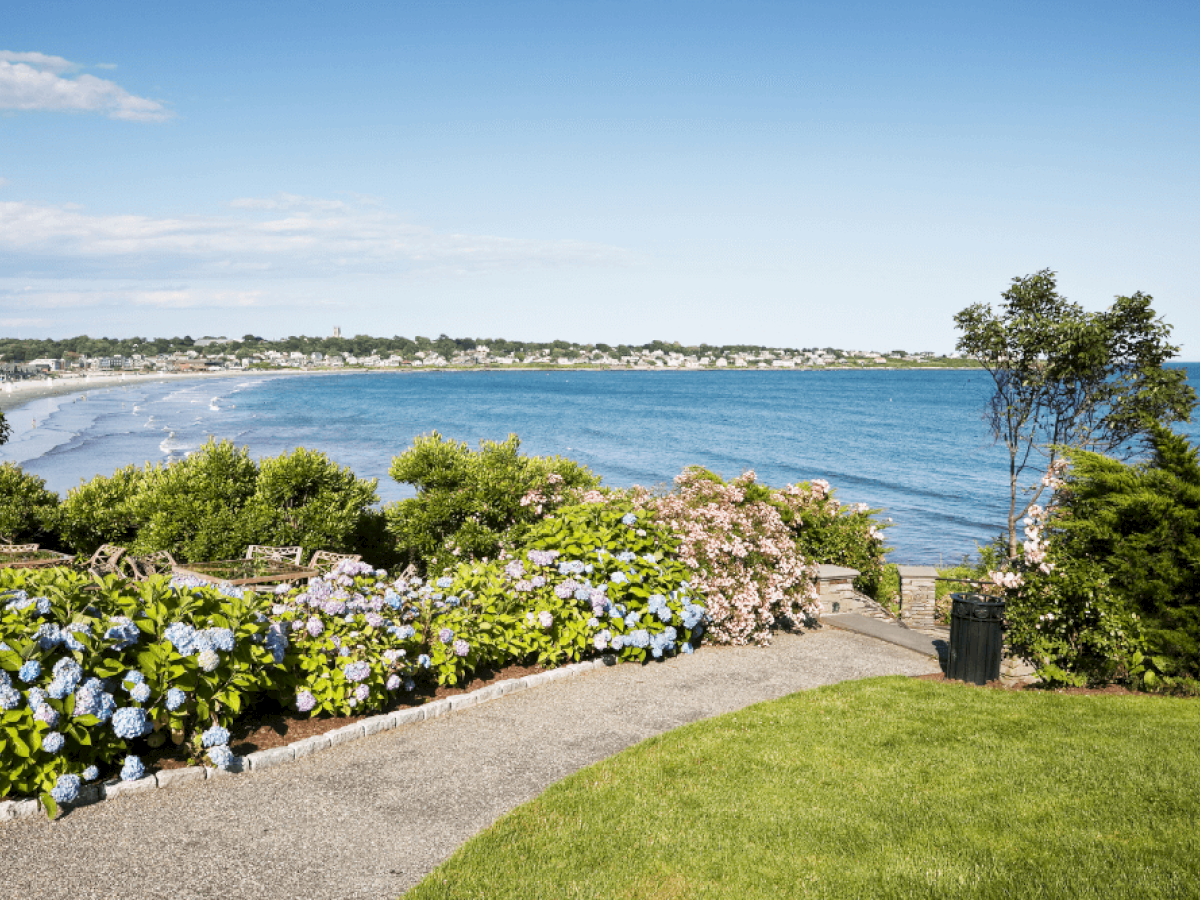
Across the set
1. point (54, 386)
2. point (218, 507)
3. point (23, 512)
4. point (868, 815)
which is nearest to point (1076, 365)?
point (868, 815)

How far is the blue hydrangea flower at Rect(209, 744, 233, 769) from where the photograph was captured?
5.24 m

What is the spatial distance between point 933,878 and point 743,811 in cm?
118

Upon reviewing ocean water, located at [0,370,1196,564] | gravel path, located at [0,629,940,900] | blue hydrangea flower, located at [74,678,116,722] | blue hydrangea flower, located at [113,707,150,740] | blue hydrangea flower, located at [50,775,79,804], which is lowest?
ocean water, located at [0,370,1196,564]

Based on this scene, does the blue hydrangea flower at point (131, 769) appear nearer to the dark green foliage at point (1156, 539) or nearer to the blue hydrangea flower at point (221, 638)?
the blue hydrangea flower at point (221, 638)

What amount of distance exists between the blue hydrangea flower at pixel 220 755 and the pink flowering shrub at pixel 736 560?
530cm

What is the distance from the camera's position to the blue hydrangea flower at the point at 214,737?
206 inches

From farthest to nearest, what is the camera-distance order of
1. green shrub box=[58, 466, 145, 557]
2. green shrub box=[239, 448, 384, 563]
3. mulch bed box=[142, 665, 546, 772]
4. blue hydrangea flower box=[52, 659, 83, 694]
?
green shrub box=[58, 466, 145, 557] → green shrub box=[239, 448, 384, 563] → mulch bed box=[142, 665, 546, 772] → blue hydrangea flower box=[52, 659, 83, 694]

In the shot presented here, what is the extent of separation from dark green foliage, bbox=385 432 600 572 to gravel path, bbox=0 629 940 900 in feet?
12.5

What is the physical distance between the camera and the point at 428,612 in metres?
7.27

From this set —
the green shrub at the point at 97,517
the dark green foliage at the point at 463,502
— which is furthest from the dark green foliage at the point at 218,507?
the dark green foliage at the point at 463,502

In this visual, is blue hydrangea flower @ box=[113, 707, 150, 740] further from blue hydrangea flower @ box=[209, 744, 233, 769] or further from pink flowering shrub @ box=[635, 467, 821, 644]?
pink flowering shrub @ box=[635, 467, 821, 644]

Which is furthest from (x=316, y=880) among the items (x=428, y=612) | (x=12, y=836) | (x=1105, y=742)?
(x=1105, y=742)

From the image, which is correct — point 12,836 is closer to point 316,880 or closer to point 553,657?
point 316,880


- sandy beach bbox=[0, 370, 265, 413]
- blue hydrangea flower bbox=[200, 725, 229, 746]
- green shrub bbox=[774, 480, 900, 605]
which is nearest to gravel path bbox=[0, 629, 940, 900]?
blue hydrangea flower bbox=[200, 725, 229, 746]
